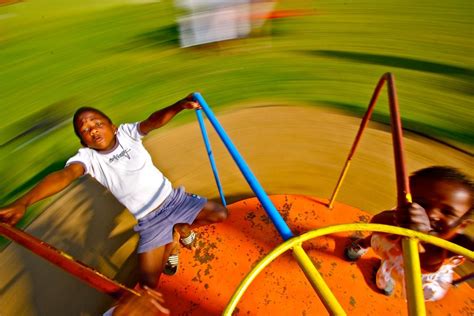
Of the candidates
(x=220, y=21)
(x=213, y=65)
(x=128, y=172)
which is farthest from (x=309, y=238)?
(x=220, y=21)

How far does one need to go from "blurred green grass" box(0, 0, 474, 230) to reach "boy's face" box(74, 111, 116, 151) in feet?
3.48

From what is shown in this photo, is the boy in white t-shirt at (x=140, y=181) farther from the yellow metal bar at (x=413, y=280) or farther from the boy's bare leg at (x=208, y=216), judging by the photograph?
the yellow metal bar at (x=413, y=280)

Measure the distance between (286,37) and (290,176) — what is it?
1.94 m

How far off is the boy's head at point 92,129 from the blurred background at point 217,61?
856mm

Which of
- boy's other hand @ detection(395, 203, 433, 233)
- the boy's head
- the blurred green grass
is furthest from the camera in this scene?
the blurred green grass

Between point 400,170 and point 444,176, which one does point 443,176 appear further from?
point 400,170

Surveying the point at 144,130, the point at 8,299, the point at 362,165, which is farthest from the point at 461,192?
the point at 8,299

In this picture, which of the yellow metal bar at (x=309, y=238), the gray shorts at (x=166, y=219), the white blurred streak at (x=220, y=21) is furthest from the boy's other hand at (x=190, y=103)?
the white blurred streak at (x=220, y=21)

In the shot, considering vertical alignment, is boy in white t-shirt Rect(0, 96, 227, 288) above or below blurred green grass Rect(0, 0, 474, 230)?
below

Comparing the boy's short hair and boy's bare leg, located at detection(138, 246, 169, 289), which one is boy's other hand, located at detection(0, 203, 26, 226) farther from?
the boy's short hair

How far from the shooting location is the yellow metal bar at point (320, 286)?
1.95 feet

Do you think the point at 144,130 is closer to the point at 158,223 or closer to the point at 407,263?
the point at 158,223

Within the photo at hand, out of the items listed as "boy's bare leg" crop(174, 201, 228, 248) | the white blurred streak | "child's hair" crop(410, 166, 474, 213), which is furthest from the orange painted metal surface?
the white blurred streak

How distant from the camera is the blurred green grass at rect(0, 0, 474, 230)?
→ 8.06 ft
